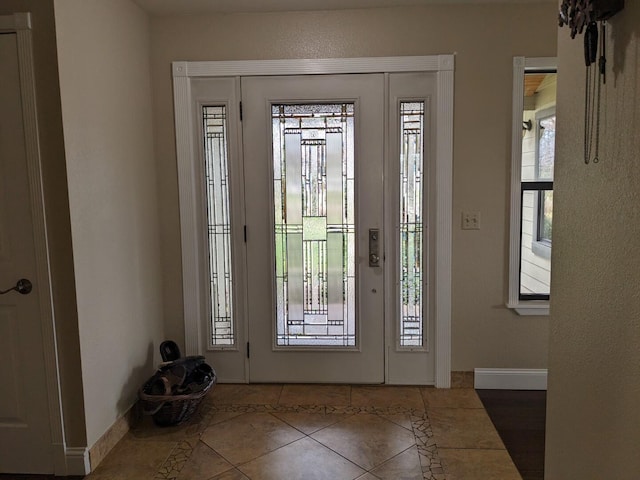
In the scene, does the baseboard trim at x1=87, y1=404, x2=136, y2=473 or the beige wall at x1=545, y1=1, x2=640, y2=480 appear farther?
the baseboard trim at x1=87, y1=404, x2=136, y2=473

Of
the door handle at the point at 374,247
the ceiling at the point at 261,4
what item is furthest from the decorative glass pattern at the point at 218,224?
the door handle at the point at 374,247

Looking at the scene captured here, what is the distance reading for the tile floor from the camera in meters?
2.40

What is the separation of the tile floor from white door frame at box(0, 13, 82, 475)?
171 millimetres

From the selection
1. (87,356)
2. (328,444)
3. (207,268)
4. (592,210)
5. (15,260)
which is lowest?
(328,444)

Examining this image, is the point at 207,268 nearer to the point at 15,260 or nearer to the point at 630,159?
the point at 15,260

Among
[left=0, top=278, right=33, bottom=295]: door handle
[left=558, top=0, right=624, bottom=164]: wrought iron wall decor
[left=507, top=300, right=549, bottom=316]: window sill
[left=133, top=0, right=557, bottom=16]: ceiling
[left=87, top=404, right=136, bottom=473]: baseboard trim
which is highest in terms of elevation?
[left=133, top=0, right=557, bottom=16]: ceiling

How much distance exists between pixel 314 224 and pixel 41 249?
1584 mm

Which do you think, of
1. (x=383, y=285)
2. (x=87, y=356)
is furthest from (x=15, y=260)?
(x=383, y=285)

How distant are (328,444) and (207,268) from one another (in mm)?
1387

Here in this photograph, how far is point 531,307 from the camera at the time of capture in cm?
319

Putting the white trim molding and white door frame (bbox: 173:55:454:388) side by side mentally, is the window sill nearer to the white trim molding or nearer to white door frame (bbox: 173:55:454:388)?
white door frame (bbox: 173:55:454:388)

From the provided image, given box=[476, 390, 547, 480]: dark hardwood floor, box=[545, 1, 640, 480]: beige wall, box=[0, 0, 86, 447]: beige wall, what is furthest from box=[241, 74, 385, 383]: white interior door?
box=[545, 1, 640, 480]: beige wall

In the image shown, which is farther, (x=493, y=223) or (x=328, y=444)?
(x=493, y=223)

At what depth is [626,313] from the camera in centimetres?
124
